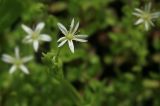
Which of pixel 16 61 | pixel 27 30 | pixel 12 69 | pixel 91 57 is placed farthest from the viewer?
pixel 91 57

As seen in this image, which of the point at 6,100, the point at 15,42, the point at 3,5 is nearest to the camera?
the point at 3,5

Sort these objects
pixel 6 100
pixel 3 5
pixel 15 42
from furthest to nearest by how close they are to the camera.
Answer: pixel 15 42
pixel 6 100
pixel 3 5

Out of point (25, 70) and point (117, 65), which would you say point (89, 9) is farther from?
point (25, 70)

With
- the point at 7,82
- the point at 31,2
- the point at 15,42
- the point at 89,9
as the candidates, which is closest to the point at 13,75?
the point at 7,82

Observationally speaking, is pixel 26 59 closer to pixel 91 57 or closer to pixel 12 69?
pixel 12 69

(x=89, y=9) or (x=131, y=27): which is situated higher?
(x=89, y=9)

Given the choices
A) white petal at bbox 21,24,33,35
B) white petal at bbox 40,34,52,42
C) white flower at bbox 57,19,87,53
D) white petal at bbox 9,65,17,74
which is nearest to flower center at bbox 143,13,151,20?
white flower at bbox 57,19,87,53

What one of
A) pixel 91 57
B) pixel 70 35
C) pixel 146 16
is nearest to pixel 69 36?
pixel 70 35

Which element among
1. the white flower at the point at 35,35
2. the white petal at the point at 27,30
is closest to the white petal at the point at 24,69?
the white flower at the point at 35,35

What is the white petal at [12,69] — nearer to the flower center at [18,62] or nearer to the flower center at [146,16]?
the flower center at [18,62]
